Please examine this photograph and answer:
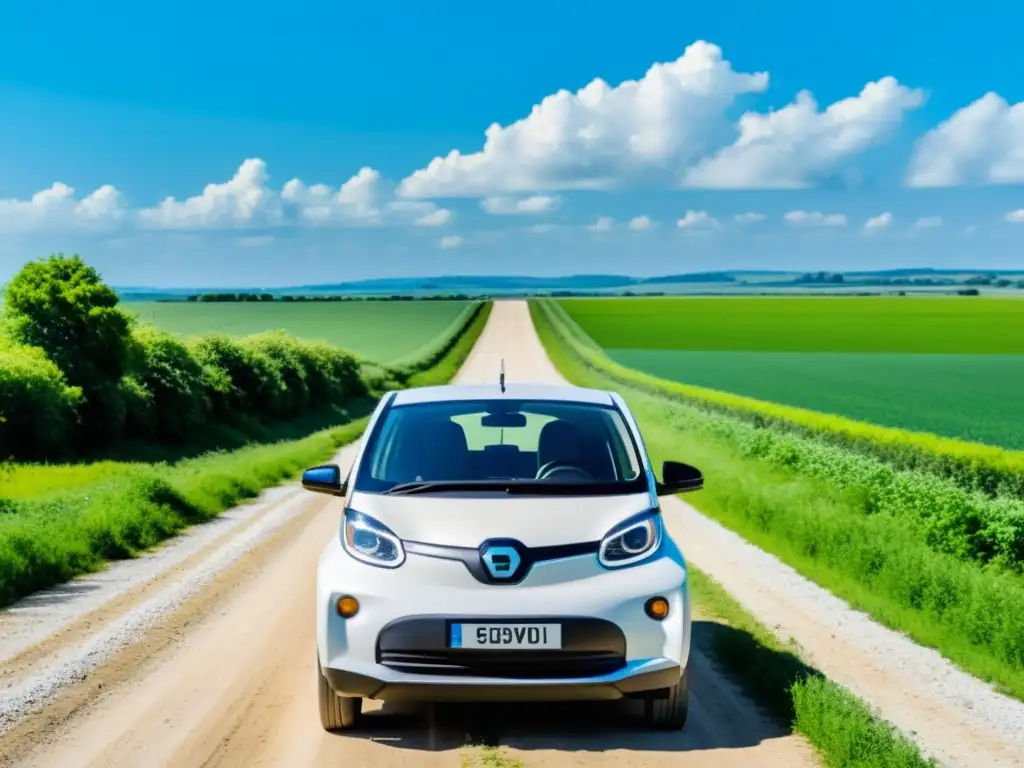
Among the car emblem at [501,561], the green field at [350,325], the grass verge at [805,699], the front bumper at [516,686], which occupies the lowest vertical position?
the green field at [350,325]

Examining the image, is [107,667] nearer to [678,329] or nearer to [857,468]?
[857,468]

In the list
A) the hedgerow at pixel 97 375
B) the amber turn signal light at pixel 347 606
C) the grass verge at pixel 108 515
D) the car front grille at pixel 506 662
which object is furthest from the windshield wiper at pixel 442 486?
the hedgerow at pixel 97 375

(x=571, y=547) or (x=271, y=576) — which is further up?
(x=571, y=547)

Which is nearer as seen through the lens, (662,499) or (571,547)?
(571,547)

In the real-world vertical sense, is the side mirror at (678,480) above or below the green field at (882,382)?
above

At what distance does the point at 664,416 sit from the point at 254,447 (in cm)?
1080

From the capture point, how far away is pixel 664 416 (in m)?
31.2

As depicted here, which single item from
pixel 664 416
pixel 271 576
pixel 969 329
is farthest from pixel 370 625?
pixel 969 329

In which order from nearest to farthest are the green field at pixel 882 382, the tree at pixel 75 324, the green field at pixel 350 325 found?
the tree at pixel 75 324 → the green field at pixel 882 382 → the green field at pixel 350 325

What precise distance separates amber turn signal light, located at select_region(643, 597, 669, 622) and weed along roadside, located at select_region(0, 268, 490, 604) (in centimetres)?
671

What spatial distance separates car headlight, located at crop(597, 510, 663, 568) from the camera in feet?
20.7

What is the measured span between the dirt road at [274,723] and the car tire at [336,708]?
0.08 m

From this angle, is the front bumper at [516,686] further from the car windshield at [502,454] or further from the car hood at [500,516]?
the car windshield at [502,454]

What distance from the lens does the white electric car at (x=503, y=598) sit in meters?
6.11
